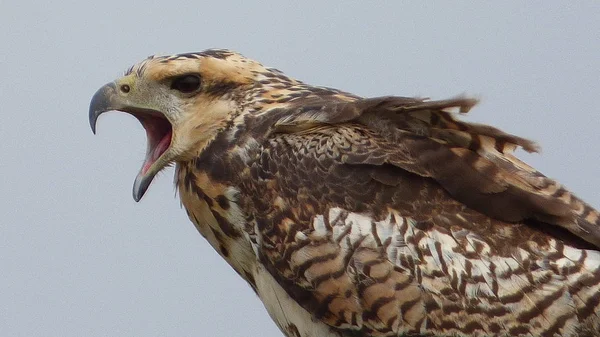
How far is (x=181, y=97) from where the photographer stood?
10.9 meters

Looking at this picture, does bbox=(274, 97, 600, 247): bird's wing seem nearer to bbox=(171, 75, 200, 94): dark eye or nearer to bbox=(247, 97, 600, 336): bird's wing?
bbox=(247, 97, 600, 336): bird's wing

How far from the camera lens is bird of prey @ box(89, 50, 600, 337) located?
10.1 metres

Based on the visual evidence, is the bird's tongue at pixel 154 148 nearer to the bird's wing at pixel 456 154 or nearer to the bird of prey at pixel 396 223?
the bird of prey at pixel 396 223

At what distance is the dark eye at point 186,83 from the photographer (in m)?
10.9

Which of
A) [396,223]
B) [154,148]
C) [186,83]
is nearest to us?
[396,223]

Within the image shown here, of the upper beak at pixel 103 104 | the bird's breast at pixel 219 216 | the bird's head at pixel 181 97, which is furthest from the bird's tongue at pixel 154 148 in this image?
the upper beak at pixel 103 104

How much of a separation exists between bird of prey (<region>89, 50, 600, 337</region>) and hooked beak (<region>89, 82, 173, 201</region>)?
28 cm

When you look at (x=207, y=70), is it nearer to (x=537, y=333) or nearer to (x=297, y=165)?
(x=297, y=165)

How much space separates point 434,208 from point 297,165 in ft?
2.36

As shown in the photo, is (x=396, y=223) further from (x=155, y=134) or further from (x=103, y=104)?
(x=103, y=104)

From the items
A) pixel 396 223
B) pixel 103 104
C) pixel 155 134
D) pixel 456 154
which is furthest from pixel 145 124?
pixel 456 154

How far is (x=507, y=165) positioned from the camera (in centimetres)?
1038

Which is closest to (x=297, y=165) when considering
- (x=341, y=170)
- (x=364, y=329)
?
(x=341, y=170)

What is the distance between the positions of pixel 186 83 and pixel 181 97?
8 cm
